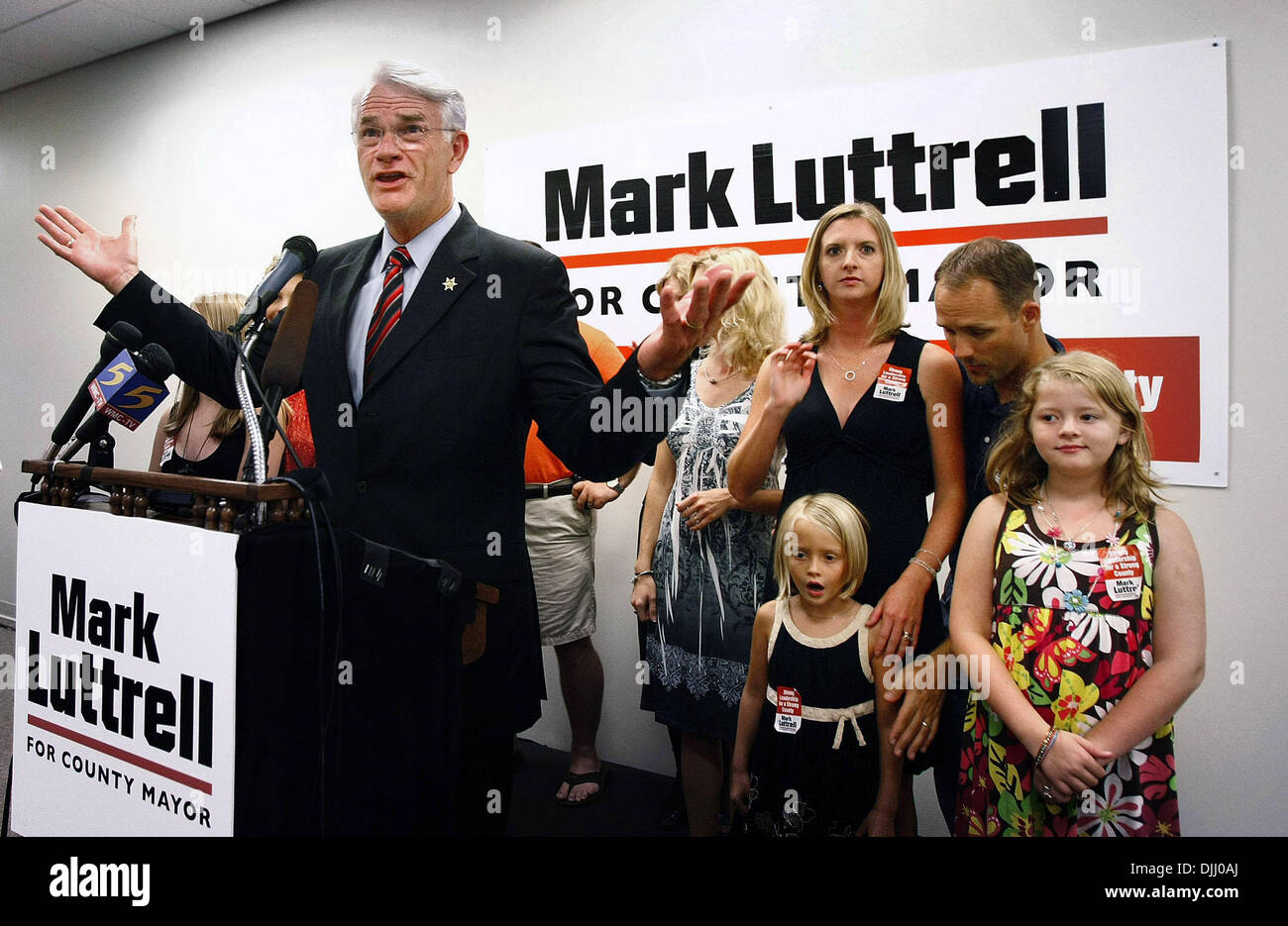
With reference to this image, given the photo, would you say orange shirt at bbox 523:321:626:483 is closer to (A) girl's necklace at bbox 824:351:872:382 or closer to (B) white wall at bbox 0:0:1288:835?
(B) white wall at bbox 0:0:1288:835

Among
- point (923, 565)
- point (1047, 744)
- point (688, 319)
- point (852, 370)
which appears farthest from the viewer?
point (852, 370)

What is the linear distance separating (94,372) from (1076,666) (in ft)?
5.25

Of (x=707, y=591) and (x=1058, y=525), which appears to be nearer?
(x=1058, y=525)

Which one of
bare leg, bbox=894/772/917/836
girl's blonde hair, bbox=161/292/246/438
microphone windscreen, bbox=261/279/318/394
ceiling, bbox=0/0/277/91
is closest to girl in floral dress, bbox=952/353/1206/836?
bare leg, bbox=894/772/917/836

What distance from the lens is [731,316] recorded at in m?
2.28

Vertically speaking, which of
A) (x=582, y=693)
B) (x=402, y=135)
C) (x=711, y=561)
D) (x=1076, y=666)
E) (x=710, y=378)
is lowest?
(x=582, y=693)

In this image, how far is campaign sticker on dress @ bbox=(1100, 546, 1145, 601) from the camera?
57.1 inches

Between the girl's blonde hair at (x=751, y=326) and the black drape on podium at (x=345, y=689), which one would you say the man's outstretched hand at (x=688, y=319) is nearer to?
A: the black drape on podium at (x=345, y=689)

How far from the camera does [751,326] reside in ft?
7.46

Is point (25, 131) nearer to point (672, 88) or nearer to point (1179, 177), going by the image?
point (672, 88)

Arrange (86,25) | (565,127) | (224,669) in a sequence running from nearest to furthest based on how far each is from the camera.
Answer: (224,669) < (565,127) < (86,25)

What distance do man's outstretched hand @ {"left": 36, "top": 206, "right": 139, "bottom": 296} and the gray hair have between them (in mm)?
407

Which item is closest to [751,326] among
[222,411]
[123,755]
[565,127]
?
[565,127]

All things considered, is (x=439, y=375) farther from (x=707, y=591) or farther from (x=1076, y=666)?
(x=1076, y=666)
